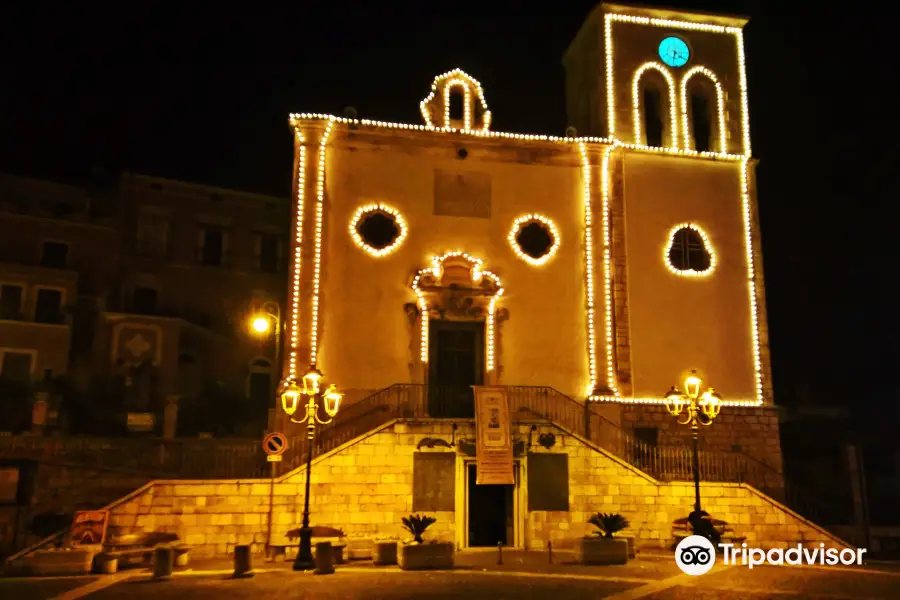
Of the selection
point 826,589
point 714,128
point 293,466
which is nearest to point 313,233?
point 293,466

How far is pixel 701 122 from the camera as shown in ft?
82.1

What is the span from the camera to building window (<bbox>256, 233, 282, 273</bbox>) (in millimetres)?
34031

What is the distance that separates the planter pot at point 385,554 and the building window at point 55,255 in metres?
20.9

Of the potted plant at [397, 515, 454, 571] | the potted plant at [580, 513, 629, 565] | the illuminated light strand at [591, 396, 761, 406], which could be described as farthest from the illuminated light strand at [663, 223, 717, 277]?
the potted plant at [397, 515, 454, 571]

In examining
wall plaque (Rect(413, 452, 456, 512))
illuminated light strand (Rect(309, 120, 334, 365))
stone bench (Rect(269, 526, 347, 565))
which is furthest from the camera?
Result: illuminated light strand (Rect(309, 120, 334, 365))

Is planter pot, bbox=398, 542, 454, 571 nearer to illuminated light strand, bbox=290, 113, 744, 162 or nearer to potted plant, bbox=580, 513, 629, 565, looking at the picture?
potted plant, bbox=580, 513, 629, 565

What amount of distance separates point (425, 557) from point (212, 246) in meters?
21.8

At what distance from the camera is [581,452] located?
62.1 ft

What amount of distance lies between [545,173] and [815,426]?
15409 millimetres

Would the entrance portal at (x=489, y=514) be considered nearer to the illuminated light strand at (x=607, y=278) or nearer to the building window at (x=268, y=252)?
the illuminated light strand at (x=607, y=278)

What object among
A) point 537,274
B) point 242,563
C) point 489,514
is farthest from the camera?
point 537,274

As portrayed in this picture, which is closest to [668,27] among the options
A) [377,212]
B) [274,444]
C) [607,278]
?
[607,278]

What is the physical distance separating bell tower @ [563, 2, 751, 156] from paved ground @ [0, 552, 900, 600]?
42.7 ft

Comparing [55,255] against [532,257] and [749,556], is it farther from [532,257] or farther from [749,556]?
[749,556]
